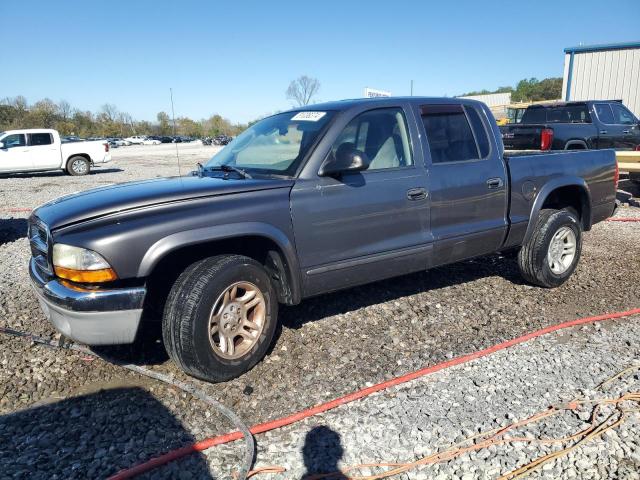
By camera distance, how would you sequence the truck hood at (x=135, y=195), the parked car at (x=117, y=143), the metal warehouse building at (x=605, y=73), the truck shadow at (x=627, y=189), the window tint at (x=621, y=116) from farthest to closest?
the parked car at (x=117, y=143)
the metal warehouse building at (x=605, y=73)
the window tint at (x=621, y=116)
the truck shadow at (x=627, y=189)
the truck hood at (x=135, y=195)

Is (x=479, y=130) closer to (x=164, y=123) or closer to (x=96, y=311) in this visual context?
(x=96, y=311)

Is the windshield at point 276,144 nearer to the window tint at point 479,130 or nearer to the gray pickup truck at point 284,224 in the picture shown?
the gray pickup truck at point 284,224

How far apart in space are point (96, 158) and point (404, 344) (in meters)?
17.3

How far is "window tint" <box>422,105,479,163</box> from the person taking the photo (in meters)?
4.09

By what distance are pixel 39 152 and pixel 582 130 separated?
54.3 feet

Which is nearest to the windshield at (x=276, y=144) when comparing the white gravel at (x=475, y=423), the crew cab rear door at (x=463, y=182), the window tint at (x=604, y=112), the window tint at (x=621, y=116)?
the crew cab rear door at (x=463, y=182)

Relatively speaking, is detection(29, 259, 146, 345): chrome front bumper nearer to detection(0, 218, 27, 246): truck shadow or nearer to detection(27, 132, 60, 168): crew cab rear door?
detection(0, 218, 27, 246): truck shadow

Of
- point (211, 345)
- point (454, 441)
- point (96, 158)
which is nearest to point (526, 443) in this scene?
point (454, 441)

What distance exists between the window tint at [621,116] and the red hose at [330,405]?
359 inches

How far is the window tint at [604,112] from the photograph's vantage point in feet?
37.0

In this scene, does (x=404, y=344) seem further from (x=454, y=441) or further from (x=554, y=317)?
(x=554, y=317)

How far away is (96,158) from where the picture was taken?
59.7 ft

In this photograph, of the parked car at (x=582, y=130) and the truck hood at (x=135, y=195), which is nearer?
the truck hood at (x=135, y=195)

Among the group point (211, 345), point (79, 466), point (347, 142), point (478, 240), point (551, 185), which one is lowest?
point (79, 466)
